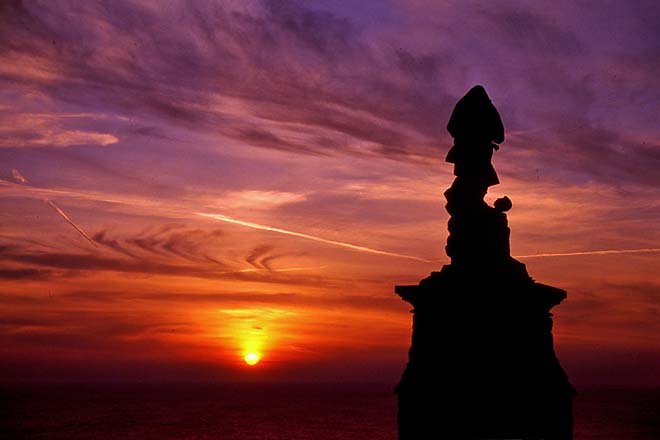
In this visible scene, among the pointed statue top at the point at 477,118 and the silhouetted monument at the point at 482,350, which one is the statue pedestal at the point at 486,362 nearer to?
the silhouetted monument at the point at 482,350

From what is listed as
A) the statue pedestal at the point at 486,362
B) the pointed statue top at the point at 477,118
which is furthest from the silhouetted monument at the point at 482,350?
the pointed statue top at the point at 477,118

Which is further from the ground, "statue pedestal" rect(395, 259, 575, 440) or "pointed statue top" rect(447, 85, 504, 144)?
"pointed statue top" rect(447, 85, 504, 144)

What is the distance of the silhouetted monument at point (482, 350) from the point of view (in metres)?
8.94

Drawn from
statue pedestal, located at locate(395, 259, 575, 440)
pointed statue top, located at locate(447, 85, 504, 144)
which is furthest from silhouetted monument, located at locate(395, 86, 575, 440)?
pointed statue top, located at locate(447, 85, 504, 144)

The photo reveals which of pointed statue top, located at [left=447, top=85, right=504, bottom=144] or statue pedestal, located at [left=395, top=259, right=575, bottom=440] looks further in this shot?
pointed statue top, located at [left=447, top=85, right=504, bottom=144]

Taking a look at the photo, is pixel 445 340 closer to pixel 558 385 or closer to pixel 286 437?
pixel 558 385

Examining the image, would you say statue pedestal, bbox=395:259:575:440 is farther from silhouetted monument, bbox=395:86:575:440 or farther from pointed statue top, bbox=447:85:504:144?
pointed statue top, bbox=447:85:504:144

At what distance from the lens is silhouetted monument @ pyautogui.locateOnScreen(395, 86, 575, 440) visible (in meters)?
8.94

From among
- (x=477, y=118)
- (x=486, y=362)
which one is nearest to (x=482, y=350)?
(x=486, y=362)

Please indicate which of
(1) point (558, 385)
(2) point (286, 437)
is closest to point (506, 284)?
(1) point (558, 385)

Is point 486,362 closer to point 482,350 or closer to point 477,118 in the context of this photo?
point 482,350

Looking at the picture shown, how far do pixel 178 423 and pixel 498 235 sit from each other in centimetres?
16958

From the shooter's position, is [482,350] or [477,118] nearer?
[482,350]

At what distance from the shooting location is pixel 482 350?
352 inches
